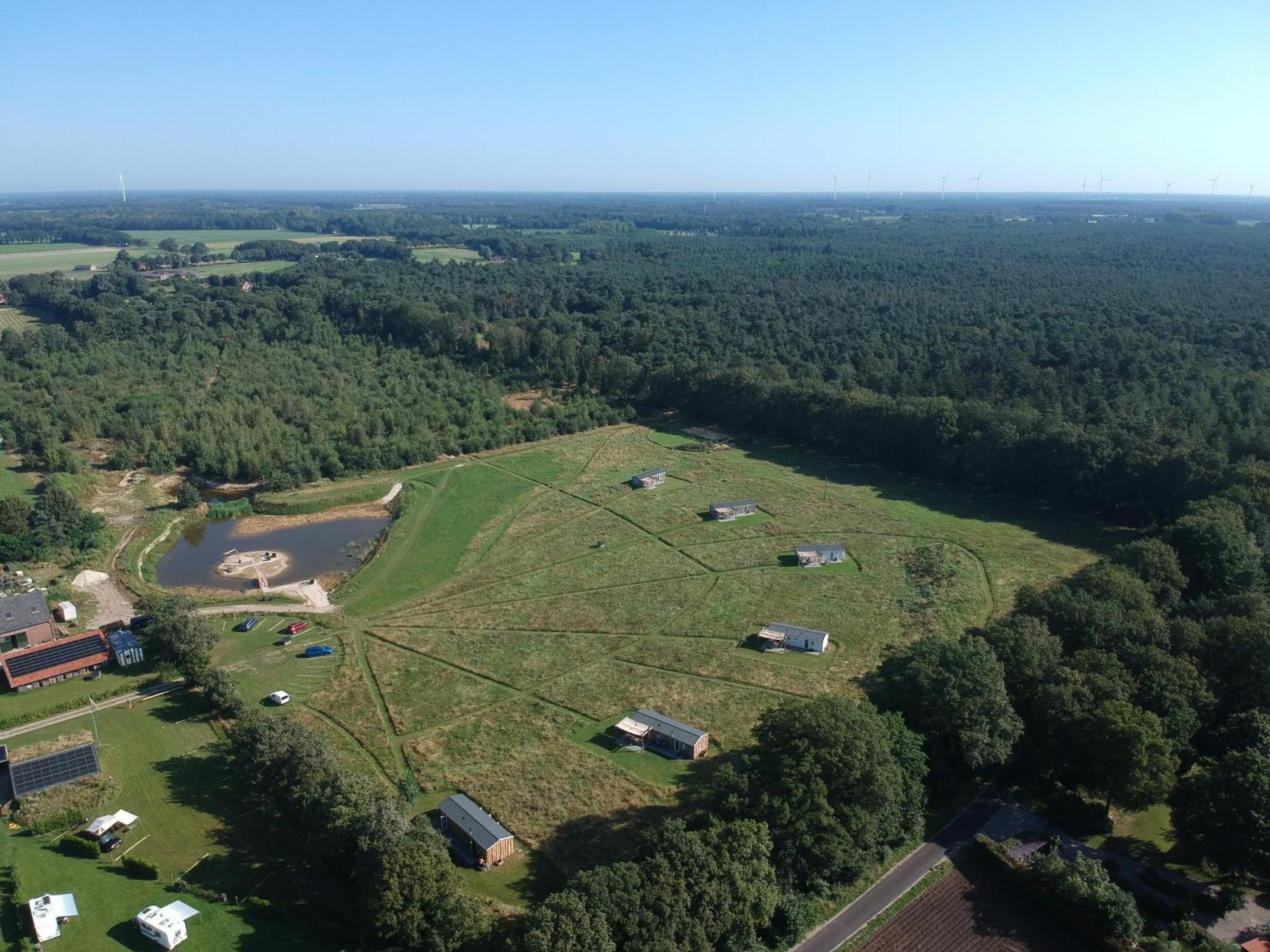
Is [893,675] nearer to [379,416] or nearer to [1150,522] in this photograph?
[1150,522]

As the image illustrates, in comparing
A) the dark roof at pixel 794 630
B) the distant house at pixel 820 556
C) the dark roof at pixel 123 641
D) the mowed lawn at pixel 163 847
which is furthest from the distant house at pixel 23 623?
the distant house at pixel 820 556

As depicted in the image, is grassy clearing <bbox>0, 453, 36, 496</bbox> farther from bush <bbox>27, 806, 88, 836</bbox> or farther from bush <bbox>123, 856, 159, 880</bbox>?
bush <bbox>123, 856, 159, 880</bbox>

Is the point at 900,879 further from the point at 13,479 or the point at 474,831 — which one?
the point at 13,479

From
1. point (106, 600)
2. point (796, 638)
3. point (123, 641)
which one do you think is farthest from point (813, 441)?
point (106, 600)

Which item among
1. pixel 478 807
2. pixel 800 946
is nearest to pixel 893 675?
pixel 800 946

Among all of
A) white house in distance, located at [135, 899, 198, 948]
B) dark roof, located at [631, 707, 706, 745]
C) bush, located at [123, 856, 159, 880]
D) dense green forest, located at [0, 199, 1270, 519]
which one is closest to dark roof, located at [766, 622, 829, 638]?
dark roof, located at [631, 707, 706, 745]

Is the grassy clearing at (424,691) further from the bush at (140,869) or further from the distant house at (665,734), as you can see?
the bush at (140,869)
